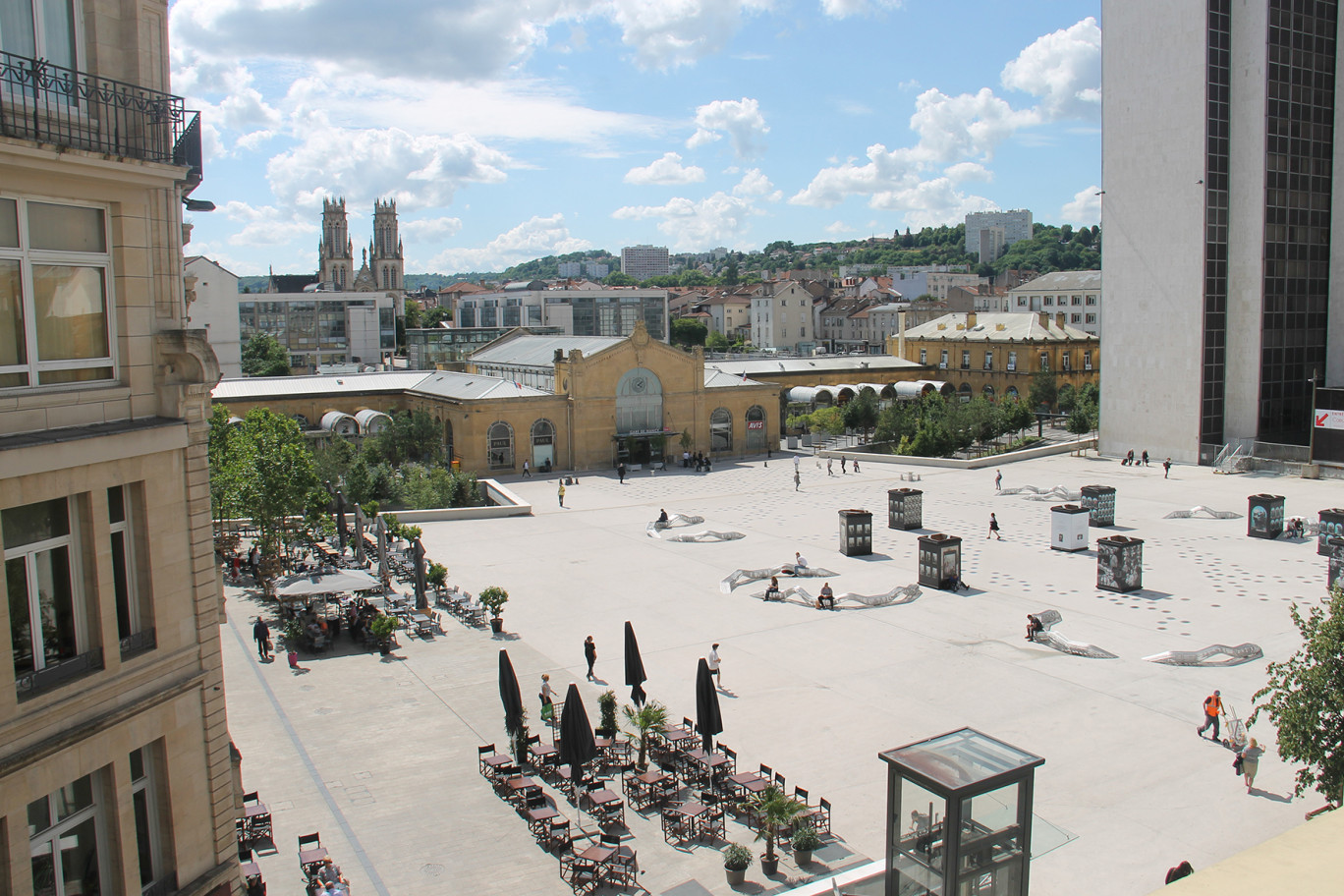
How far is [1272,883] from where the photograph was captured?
21.4 ft

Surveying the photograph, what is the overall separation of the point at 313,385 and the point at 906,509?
39769 mm

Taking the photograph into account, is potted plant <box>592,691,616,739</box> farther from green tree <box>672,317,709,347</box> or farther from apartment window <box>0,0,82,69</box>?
green tree <box>672,317,709,347</box>

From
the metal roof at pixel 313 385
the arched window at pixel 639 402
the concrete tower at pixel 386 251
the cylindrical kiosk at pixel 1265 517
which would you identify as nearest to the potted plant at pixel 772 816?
the cylindrical kiosk at pixel 1265 517

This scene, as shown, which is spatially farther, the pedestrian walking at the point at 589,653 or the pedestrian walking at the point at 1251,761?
the pedestrian walking at the point at 589,653

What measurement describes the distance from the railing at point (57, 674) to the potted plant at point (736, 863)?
28.0 ft

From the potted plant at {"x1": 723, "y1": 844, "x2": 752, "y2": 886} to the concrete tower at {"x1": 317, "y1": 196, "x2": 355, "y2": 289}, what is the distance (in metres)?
164

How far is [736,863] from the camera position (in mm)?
13469

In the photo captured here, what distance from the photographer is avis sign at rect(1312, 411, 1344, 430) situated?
1897 inches

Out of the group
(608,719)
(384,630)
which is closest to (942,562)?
(608,719)

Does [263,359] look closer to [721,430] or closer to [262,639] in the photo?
[721,430]

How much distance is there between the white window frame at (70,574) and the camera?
7.66 meters

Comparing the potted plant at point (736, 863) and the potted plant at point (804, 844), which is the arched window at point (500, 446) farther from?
the potted plant at point (736, 863)

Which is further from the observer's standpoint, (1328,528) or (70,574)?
(1328,528)

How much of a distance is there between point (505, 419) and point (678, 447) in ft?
36.2
